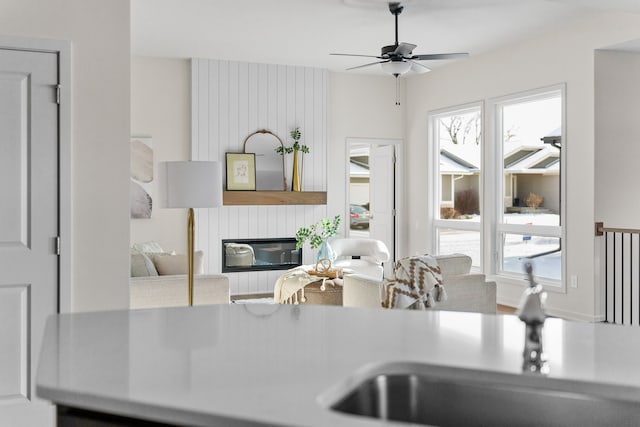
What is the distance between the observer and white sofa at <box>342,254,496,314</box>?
15.1 feet

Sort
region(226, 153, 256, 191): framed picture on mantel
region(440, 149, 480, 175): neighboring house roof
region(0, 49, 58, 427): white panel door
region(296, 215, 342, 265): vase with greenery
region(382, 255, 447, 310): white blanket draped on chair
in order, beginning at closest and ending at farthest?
region(0, 49, 58, 427): white panel door
region(382, 255, 447, 310): white blanket draped on chair
region(296, 215, 342, 265): vase with greenery
region(226, 153, 256, 191): framed picture on mantel
region(440, 149, 480, 175): neighboring house roof

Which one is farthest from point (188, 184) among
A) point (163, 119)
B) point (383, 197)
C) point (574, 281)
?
point (383, 197)

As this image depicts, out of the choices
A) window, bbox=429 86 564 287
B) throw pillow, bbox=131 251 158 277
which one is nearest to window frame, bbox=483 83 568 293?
window, bbox=429 86 564 287

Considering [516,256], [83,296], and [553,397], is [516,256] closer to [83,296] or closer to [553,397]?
[83,296]

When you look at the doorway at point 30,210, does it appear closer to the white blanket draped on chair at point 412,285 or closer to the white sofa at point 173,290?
the white sofa at point 173,290

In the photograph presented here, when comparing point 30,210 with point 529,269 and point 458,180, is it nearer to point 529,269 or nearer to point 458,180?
point 529,269

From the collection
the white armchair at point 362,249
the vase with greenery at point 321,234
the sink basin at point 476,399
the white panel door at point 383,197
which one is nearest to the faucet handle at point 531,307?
the sink basin at point 476,399

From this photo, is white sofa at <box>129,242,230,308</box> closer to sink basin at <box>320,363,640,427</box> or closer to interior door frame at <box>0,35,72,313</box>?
interior door frame at <box>0,35,72,313</box>

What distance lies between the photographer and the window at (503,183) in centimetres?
664

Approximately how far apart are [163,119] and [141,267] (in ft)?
11.2

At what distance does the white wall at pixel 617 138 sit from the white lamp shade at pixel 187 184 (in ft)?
13.2

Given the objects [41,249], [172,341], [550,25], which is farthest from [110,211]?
[550,25]

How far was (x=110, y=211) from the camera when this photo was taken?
3.39m

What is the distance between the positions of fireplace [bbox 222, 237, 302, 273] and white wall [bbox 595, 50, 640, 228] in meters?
3.72
